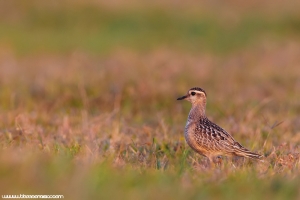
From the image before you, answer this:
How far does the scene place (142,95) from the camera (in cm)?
1212

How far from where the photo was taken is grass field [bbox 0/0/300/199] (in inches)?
209

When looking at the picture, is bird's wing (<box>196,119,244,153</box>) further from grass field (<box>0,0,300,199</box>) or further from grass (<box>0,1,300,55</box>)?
grass (<box>0,1,300,55</box>)

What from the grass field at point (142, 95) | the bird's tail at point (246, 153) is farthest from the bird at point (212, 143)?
the grass field at point (142, 95)

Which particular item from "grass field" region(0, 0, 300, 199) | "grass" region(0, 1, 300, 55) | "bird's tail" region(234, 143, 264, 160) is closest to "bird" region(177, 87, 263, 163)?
"bird's tail" region(234, 143, 264, 160)

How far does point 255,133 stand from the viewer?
29.6 feet

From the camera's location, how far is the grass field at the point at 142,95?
531cm

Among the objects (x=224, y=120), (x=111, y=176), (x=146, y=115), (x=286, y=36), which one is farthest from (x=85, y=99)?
(x=286, y=36)

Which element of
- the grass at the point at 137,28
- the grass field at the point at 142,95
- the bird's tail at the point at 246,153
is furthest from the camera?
the grass at the point at 137,28

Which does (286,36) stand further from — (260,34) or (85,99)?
(85,99)

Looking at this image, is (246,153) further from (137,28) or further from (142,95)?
(137,28)

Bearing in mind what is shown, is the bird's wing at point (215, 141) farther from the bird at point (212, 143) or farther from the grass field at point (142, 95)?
the grass field at point (142, 95)

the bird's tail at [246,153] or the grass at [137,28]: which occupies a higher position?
the grass at [137,28]

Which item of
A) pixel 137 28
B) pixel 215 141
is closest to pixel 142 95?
pixel 215 141

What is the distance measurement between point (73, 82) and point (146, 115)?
1692mm
